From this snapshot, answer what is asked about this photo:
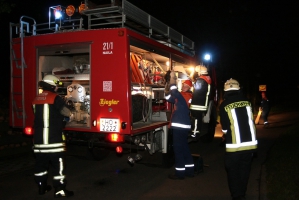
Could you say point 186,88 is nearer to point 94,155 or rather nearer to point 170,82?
point 170,82

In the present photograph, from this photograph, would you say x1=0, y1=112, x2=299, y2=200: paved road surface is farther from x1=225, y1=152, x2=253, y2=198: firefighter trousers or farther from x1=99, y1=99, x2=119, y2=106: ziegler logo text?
x1=99, y1=99, x2=119, y2=106: ziegler logo text

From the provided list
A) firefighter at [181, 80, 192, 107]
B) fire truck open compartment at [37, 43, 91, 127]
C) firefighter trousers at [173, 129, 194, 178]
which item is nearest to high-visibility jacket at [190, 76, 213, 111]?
firefighter at [181, 80, 192, 107]

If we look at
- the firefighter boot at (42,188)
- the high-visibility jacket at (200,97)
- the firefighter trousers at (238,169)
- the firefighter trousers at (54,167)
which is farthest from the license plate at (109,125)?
the high-visibility jacket at (200,97)

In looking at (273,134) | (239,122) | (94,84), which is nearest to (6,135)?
(94,84)

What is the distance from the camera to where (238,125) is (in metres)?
4.70

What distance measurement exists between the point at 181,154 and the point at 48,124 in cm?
248

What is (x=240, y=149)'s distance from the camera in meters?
4.66

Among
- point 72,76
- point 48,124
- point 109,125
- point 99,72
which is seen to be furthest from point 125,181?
point 72,76

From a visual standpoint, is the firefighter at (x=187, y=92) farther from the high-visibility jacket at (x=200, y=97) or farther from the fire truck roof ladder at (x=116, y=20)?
the fire truck roof ladder at (x=116, y=20)

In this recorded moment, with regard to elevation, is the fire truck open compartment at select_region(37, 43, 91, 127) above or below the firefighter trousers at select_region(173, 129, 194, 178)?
above

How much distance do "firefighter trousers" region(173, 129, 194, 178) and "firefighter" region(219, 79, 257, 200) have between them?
5.09ft

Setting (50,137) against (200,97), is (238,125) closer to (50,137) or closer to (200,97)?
(50,137)

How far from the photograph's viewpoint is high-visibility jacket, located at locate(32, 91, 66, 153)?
5.16 meters

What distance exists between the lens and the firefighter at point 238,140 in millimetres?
4680
